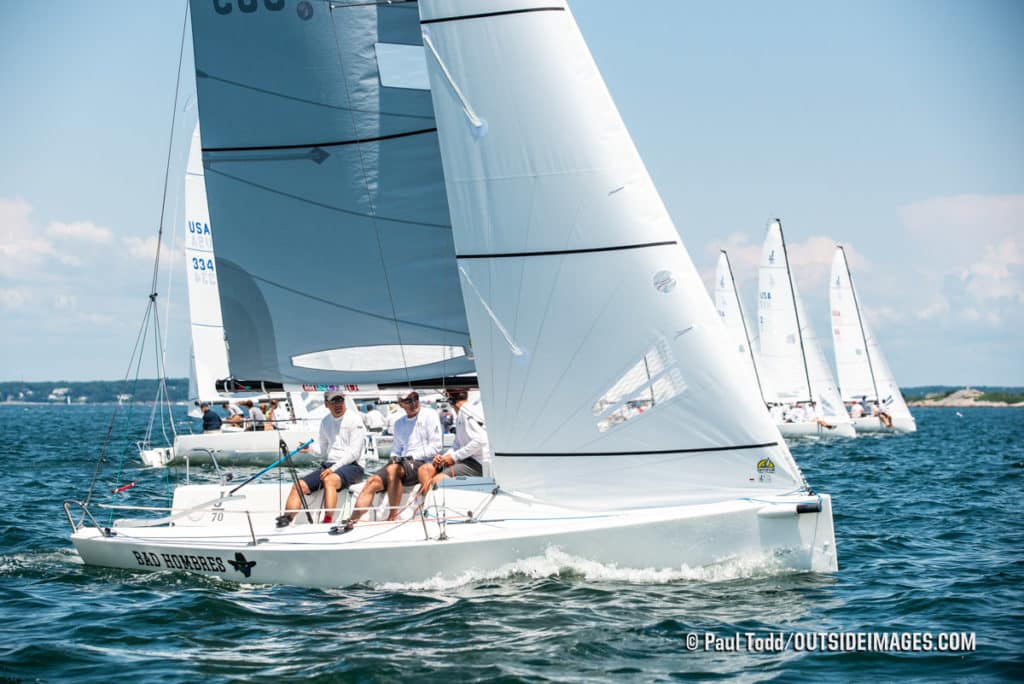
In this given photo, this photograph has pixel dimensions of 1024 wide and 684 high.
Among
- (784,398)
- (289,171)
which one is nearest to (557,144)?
(289,171)

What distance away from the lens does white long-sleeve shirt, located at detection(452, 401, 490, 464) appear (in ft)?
34.1

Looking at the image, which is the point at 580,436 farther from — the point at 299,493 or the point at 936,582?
the point at 936,582

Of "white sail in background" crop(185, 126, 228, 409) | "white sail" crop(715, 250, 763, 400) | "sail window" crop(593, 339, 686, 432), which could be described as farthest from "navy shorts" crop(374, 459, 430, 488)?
"white sail" crop(715, 250, 763, 400)

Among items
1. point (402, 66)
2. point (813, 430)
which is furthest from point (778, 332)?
point (402, 66)

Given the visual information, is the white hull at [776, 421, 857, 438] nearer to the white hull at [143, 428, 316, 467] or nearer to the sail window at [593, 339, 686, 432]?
the white hull at [143, 428, 316, 467]

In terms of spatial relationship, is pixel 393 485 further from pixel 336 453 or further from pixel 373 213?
pixel 373 213

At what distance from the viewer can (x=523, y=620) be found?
772 cm

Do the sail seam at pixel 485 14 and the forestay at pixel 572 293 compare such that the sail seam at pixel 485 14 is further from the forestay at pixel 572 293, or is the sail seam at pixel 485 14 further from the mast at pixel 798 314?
the mast at pixel 798 314

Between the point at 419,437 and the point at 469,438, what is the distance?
642mm

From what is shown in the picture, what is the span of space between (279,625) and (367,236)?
430cm

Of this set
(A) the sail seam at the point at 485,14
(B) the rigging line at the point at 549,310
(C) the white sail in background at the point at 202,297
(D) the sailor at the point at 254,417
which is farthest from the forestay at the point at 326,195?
(C) the white sail in background at the point at 202,297

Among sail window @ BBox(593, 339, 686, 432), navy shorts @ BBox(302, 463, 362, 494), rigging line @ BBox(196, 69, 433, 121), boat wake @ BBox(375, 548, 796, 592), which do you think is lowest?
boat wake @ BBox(375, 548, 796, 592)

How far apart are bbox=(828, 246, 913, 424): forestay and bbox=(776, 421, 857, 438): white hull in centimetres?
700

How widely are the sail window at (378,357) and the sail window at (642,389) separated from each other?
76.7 inches
